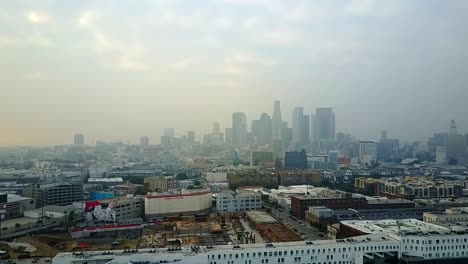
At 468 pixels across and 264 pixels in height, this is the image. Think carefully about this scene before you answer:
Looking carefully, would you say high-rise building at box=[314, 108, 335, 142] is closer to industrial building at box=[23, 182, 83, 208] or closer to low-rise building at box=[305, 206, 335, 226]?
industrial building at box=[23, 182, 83, 208]

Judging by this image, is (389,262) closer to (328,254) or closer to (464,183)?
(328,254)

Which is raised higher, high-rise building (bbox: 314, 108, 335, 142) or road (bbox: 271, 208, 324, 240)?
high-rise building (bbox: 314, 108, 335, 142)

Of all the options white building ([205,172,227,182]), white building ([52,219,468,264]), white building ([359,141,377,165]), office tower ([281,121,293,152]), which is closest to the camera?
white building ([52,219,468,264])

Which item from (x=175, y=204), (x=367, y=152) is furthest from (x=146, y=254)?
(x=367, y=152)

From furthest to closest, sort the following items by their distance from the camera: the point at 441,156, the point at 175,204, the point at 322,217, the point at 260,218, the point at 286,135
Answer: the point at 286,135 → the point at 441,156 → the point at 175,204 → the point at 260,218 → the point at 322,217

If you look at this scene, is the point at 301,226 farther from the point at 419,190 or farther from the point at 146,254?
the point at 419,190

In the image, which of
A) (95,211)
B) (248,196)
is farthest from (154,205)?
(248,196)

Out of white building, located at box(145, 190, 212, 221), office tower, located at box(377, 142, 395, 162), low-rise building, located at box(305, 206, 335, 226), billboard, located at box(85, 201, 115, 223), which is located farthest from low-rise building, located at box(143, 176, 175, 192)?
office tower, located at box(377, 142, 395, 162)
